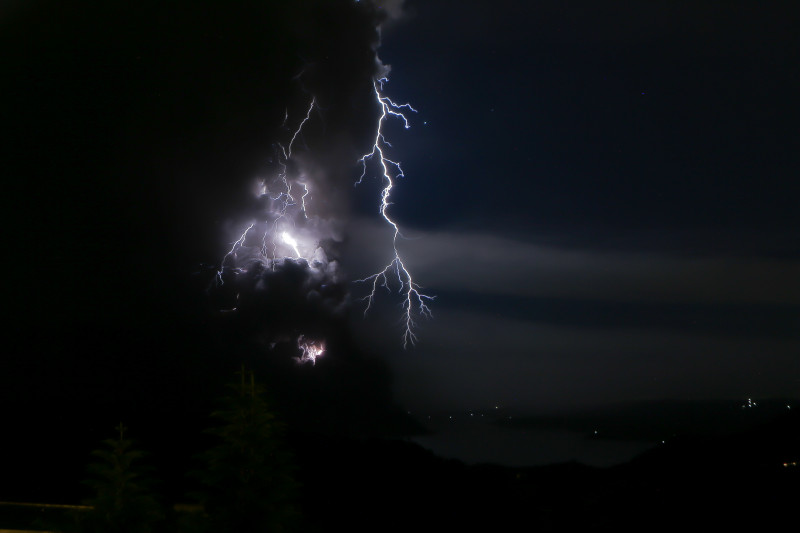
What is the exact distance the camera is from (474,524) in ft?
25.4

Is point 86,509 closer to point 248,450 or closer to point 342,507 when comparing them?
point 248,450

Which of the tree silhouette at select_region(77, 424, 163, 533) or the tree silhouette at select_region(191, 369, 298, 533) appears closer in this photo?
the tree silhouette at select_region(77, 424, 163, 533)

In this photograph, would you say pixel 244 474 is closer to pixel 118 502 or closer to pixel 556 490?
pixel 118 502

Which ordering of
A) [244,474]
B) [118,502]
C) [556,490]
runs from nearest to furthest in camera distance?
[118,502]
[244,474]
[556,490]

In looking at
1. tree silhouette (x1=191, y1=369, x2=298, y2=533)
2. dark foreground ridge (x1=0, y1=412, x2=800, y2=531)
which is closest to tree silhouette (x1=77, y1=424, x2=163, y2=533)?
tree silhouette (x1=191, y1=369, x2=298, y2=533)

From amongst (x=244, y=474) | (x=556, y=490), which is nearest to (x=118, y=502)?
(x=244, y=474)

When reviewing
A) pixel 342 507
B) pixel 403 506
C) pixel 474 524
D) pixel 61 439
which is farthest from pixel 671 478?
pixel 61 439

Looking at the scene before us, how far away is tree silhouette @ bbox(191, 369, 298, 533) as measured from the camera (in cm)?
464

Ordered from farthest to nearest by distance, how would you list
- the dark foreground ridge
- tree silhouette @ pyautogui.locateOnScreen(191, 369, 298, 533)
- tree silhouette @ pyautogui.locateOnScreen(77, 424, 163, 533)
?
the dark foreground ridge < tree silhouette @ pyautogui.locateOnScreen(191, 369, 298, 533) < tree silhouette @ pyautogui.locateOnScreen(77, 424, 163, 533)

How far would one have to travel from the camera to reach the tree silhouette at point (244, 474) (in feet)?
15.2

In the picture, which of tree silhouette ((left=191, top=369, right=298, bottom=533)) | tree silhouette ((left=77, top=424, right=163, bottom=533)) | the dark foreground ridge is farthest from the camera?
the dark foreground ridge

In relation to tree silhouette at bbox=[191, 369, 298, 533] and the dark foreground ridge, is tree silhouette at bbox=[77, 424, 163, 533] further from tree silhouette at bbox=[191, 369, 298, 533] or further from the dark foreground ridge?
the dark foreground ridge

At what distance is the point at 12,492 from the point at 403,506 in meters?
6.64

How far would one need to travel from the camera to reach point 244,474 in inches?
188
